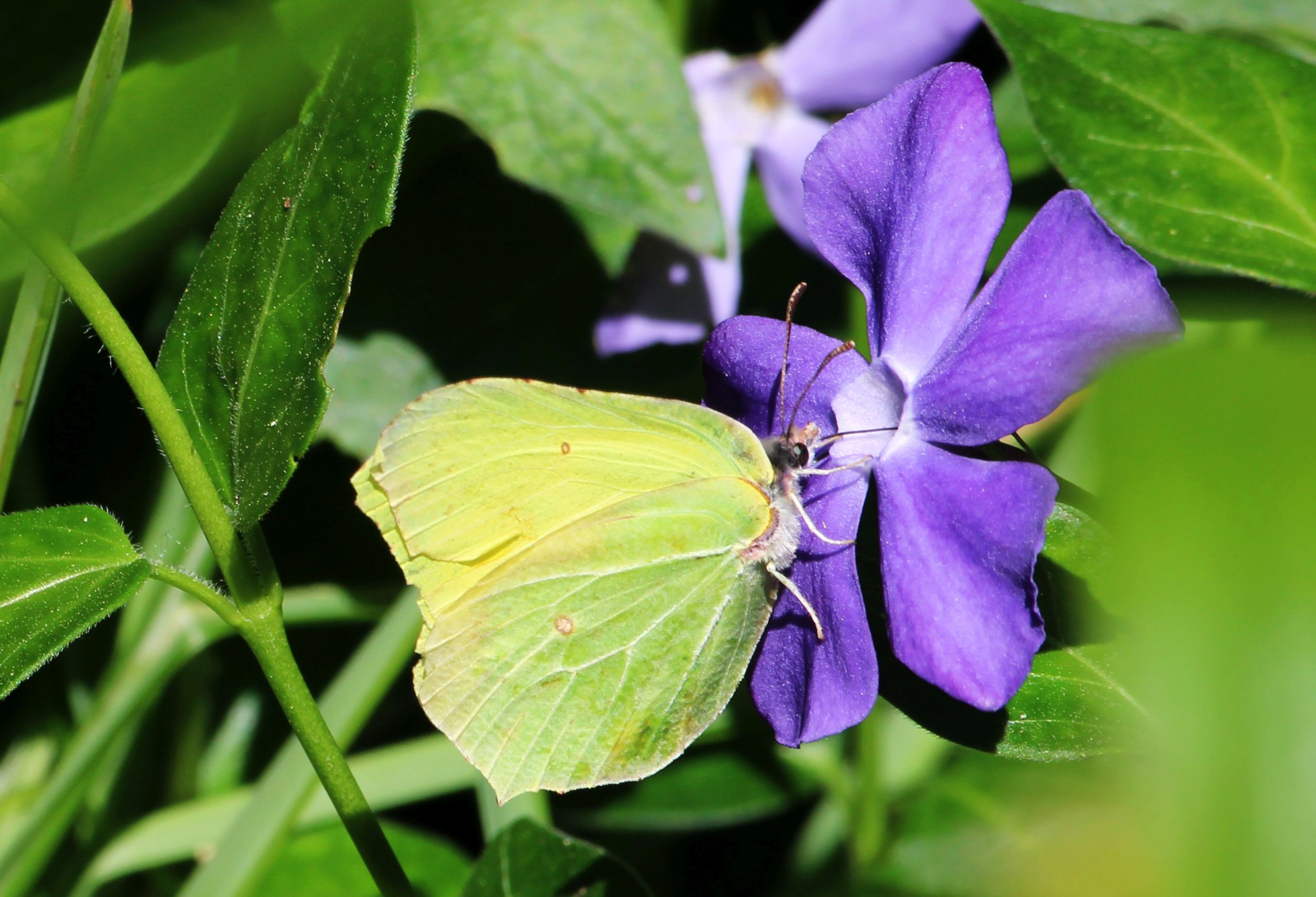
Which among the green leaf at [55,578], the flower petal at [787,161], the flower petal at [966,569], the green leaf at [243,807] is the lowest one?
the green leaf at [243,807]

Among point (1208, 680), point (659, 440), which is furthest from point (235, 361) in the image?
point (1208, 680)

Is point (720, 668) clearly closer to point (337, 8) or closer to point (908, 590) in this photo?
point (908, 590)

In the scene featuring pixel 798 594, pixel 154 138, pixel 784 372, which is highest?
pixel 154 138

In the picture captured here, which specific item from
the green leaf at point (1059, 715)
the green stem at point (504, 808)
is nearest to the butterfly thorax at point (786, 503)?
the green leaf at point (1059, 715)

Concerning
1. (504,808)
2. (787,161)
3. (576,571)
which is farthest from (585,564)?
(787,161)

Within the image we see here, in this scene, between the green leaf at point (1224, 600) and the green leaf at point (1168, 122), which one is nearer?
the green leaf at point (1224, 600)

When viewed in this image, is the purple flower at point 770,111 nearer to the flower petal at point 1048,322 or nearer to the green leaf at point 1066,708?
the flower petal at point 1048,322

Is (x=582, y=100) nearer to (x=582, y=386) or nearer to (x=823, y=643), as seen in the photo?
(x=582, y=386)

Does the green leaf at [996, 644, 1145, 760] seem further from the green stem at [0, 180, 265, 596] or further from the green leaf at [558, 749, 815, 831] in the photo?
the green leaf at [558, 749, 815, 831]
